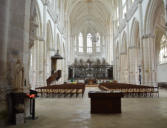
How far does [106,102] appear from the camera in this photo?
5.79m

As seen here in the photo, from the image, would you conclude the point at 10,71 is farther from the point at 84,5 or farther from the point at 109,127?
the point at 84,5

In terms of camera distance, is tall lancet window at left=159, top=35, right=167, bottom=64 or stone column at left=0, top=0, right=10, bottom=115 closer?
stone column at left=0, top=0, right=10, bottom=115

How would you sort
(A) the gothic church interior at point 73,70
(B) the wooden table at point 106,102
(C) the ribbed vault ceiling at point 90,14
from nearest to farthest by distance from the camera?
(A) the gothic church interior at point 73,70
(B) the wooden table at point 106,102
(C) the ribbed vault ceiling at point 90,14

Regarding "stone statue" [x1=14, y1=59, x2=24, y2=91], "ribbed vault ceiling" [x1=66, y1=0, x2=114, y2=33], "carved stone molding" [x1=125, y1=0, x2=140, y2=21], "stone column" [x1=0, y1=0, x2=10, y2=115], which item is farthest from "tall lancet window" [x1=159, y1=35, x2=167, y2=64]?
"stone column" [x1=0, y1=0, x2=10, y2=115]

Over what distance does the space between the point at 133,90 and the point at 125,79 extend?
548 inches

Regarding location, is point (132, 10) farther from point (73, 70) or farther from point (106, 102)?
point (73, 70)

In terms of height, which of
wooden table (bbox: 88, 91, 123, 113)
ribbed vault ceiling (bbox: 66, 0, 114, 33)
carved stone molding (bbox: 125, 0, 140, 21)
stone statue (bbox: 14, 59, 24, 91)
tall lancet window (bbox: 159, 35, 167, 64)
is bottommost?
wooden table (bbox: 88, 91, 123, 113)

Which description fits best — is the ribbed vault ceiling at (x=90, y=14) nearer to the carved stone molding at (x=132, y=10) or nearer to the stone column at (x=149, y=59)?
the carved stone molding at (x=132, y=10)

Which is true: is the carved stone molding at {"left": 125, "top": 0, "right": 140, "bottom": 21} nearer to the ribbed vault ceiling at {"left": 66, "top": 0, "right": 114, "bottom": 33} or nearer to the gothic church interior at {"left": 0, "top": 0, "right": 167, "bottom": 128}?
the gothic church interior at {"left": 0, "top": 0, "right": 167, "bottom": 128}

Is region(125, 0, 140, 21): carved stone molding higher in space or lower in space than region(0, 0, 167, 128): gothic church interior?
higher

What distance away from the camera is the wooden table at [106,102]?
570cm

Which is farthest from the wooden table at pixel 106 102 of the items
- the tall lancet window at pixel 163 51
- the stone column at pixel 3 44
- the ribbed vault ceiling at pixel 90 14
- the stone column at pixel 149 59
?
the ribbed vault ceiling at pixel 90 14

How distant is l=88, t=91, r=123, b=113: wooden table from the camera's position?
5699 mm

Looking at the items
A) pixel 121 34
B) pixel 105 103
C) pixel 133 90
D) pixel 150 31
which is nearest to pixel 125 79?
pixel 121 34
